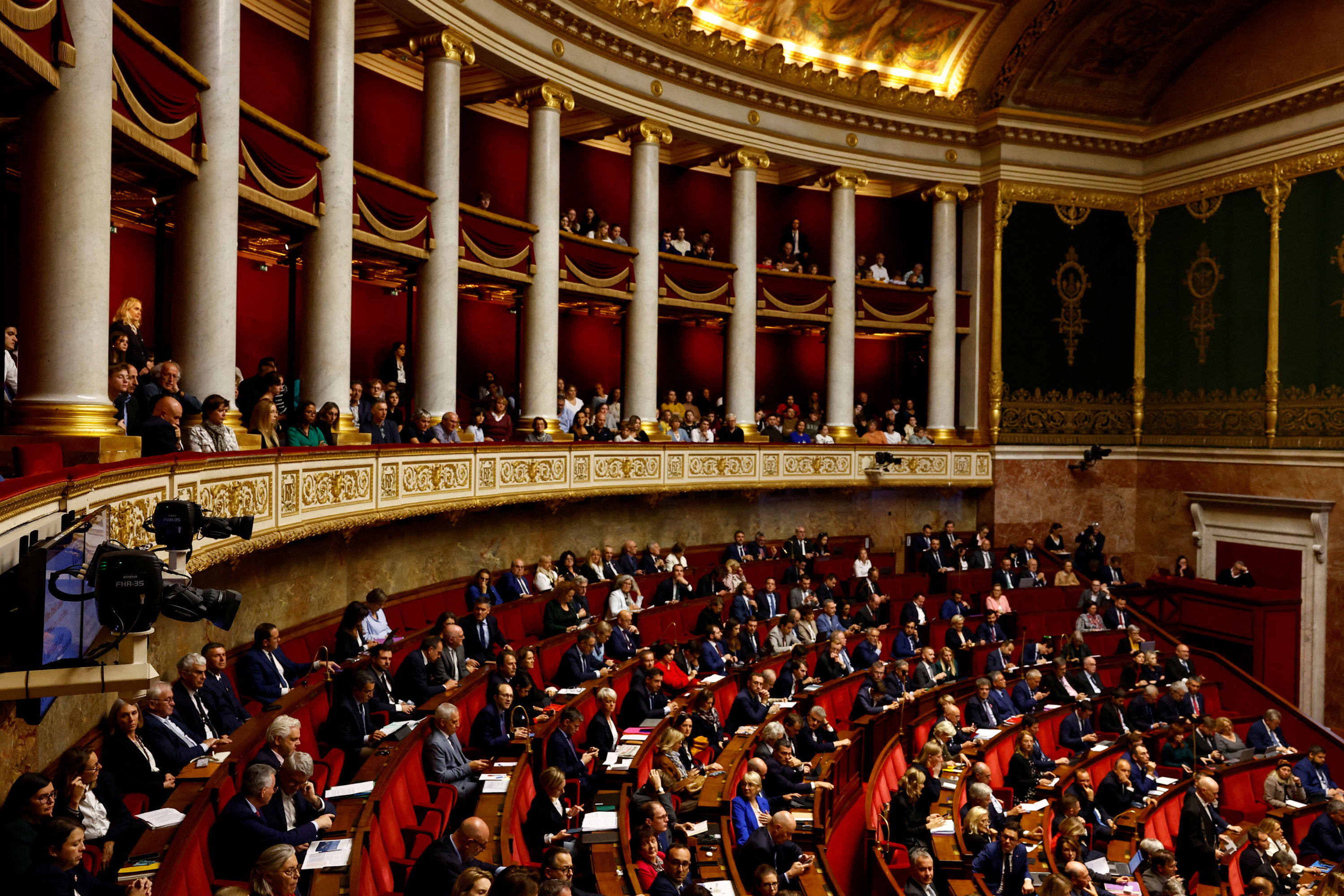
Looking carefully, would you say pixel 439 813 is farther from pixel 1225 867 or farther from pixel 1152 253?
pixel 1152 253

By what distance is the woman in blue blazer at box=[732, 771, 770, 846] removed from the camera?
6828mm

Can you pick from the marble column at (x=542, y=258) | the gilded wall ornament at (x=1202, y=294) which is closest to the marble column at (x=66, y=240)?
the marble column at (x=542, y=258)

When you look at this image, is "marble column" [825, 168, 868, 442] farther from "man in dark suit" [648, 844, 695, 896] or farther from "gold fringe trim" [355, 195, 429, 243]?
"man in dark suit" [648, 844, 695, 896]

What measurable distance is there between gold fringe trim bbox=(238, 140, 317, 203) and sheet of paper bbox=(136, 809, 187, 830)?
5.69 metres

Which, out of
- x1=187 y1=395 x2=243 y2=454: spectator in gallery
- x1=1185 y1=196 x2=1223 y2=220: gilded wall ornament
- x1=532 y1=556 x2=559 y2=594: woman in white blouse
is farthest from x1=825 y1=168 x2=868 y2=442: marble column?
x1=187 y1=395 x2=243 y2=454: spectator in gallery

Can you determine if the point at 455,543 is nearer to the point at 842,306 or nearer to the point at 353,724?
the point at 353,724

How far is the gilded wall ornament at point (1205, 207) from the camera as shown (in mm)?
18875

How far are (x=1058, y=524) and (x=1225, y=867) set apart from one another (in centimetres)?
1153

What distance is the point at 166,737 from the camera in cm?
541

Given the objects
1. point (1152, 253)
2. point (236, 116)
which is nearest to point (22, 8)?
point (236, 116)

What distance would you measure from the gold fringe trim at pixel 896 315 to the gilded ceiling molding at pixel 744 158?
11.1 ft

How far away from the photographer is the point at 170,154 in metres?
7.50

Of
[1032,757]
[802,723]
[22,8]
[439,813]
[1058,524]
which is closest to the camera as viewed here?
[22,8]

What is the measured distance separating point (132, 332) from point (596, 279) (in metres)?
9.21
